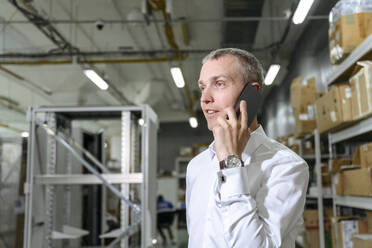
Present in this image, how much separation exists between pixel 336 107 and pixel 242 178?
2.88 metres

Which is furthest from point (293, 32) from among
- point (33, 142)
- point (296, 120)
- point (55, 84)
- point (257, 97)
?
point (257, 97)

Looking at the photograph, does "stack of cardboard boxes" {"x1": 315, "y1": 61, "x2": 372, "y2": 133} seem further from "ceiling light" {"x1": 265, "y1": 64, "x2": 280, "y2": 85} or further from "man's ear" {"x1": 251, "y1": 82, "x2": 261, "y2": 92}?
"ceiling light" {"x1": 265, "y1": 64, "x2": 280, "y2": 85}

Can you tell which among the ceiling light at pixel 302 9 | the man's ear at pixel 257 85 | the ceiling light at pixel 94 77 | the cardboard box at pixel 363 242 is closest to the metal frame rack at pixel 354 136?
the cardboard box at pixel 363 242

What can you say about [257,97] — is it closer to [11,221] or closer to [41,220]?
[41,220]

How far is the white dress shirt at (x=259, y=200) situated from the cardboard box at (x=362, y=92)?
209 centimetres

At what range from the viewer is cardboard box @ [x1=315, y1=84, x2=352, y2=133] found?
3.34 metres

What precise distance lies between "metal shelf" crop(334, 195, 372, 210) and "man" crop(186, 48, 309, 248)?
2.31 meters

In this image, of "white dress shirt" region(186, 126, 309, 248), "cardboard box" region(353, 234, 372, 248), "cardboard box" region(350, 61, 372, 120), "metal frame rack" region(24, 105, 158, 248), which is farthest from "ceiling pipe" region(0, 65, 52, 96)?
"white dress shirt" region(186, 126, 309, 248)

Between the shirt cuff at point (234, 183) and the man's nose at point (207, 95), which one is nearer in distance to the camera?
the shirt cuff at point (234, 183)

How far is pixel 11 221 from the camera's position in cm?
612

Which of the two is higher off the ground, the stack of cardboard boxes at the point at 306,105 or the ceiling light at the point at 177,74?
the ceiling light at the point at 177,74

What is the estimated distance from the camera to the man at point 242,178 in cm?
94

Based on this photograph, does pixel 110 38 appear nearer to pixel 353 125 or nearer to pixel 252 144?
pixel 353 125

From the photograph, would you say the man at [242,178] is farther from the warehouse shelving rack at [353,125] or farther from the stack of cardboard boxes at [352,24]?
the stack of cardboard boxes at [352,24]
